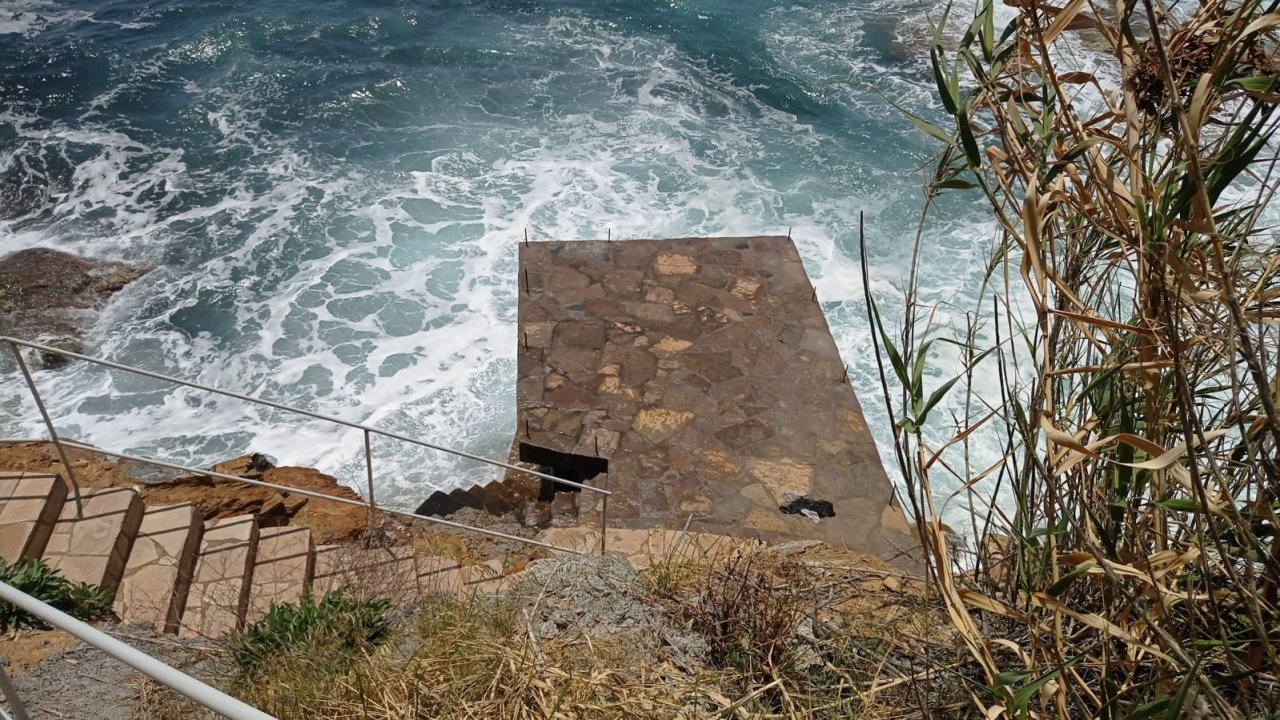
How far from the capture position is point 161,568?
4.95m

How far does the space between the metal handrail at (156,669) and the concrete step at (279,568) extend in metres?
2.92

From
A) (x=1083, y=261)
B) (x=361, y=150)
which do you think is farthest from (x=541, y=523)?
(x=361, y=150)

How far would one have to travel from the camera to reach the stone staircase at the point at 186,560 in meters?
4.70

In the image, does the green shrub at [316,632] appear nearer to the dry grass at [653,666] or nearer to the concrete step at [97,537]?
the dry grass at [653,666]

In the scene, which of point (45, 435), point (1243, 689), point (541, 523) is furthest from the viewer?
point (45, 435)

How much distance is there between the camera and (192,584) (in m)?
5.02

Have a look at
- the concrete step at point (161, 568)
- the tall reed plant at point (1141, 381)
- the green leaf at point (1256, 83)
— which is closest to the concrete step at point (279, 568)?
the concrete step at point (161, 568)

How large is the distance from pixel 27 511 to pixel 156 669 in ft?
12.5

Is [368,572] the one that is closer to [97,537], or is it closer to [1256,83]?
[97,537]

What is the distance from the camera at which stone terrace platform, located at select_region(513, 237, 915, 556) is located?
22.4ft

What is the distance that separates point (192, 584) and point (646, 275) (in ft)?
17.0

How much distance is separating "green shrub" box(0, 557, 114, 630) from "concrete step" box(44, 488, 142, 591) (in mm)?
128

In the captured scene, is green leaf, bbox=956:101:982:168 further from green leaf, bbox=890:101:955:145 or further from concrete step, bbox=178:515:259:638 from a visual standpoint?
concrete step, bbox=178:515:259:638

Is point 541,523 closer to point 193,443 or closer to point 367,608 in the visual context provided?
point 367,608
